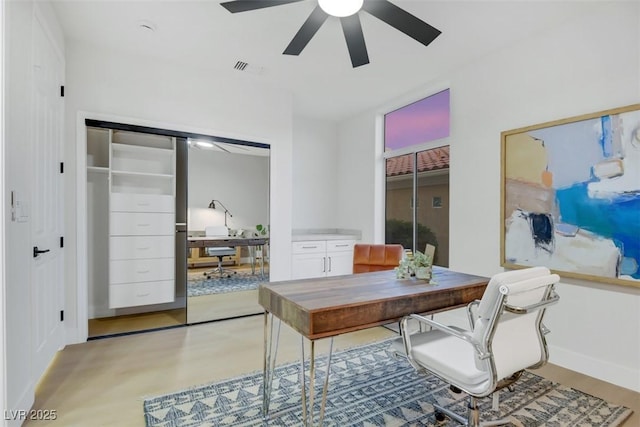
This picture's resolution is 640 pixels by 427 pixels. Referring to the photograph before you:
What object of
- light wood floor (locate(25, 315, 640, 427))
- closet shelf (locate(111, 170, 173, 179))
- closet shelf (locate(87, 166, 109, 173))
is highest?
closet shelf (locate(87, 166, 109, 173))

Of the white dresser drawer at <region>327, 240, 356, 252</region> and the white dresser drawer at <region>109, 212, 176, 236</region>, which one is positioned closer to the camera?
the white dresser drawer at <region>109, 212, 176, 236</region>

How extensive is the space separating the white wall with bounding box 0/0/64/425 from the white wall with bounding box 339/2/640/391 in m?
3.57

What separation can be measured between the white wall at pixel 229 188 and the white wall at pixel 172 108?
19 centimetres

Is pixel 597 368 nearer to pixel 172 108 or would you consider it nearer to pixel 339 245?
pixel 339 245

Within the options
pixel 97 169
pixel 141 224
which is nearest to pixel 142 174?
pixel 97 169

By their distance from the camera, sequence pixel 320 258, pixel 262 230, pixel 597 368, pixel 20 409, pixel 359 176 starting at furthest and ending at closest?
1. pixel 359 176
2. pixel 320 258
3. pixel 262 230
4. pixel 597 368
5. pixel 20 409

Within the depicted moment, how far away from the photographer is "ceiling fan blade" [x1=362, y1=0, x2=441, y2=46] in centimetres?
183

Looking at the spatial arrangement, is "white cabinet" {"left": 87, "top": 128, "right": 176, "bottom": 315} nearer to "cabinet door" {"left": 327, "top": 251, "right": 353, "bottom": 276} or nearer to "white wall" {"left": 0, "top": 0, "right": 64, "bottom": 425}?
"white wall" {"left": 0, "top": 0, "right": 64, "bottom": 425}

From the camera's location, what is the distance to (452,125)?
11.2 feet

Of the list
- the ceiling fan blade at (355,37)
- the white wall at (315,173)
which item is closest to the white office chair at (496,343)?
the ceiling fan blade at (355,37)

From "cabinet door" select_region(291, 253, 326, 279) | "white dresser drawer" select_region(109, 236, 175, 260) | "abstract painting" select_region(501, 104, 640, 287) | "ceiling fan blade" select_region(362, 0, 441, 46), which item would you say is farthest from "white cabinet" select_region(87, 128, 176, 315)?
"abstract painting" select_region(501, 104, 640, 287)

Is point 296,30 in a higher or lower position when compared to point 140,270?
higher

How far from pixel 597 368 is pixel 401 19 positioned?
2877mm

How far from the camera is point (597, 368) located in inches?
91.1
